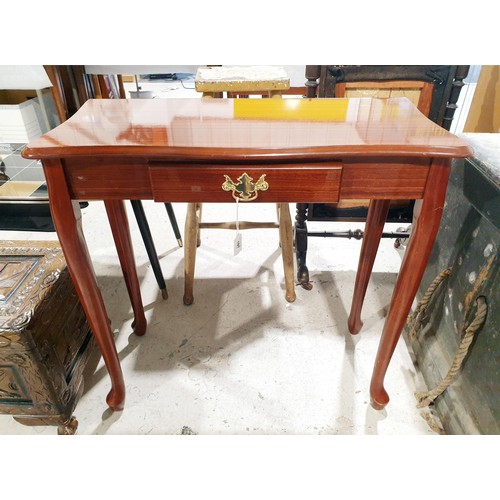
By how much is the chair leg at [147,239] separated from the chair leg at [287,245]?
0.48 metres

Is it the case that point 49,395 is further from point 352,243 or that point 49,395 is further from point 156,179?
point 352,243

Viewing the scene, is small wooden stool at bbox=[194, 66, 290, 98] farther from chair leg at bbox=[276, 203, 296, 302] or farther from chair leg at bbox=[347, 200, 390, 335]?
chair leg at bbox=[347, 200, 390, 335]

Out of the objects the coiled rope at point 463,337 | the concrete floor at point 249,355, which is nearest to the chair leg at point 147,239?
the concrete floor at point 249,355

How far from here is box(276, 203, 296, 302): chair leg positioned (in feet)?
4.57

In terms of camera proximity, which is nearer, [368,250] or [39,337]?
[39,337]

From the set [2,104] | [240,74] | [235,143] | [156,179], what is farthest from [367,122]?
[2,104]

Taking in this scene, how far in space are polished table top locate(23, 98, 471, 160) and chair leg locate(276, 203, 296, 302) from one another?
45 cm

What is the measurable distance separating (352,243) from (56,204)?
4.63ft

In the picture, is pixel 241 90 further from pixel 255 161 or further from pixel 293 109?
pixel 255 161

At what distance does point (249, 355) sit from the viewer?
131 centimetres

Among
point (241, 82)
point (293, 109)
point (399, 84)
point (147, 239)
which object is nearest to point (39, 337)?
point (147, 239)

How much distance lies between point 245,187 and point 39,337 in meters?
0.63

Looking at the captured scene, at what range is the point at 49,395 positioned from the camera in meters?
0.99

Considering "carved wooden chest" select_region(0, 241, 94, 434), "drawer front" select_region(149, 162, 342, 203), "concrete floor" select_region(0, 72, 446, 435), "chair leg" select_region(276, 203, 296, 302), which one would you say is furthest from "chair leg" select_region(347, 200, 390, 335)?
"carved wooden chest" select_region(0, 241, 94, 434)
